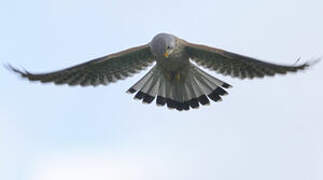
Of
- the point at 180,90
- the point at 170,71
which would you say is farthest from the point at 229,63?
the point at 180,90

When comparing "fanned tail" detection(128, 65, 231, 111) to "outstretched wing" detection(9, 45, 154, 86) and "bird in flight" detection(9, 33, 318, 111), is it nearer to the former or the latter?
"bird in flight" detection(9, 33, 318, 111)

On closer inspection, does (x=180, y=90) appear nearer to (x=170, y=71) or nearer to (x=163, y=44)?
(x=170, y=71)

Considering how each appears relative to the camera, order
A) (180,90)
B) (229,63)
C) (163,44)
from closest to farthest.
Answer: (163,44)
(229,63)
(180,90)

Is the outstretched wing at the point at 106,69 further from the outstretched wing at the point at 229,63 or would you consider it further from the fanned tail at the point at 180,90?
the outstretched wing at the point at 229,63

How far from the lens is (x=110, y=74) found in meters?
15.4

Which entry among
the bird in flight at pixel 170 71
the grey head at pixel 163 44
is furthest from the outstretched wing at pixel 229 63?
the grey head at pixel 163 44

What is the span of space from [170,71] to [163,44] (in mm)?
908

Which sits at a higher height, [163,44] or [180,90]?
[163,44]

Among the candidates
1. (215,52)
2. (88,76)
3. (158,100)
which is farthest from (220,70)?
(88,76)

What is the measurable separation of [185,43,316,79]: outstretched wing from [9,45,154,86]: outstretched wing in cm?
96

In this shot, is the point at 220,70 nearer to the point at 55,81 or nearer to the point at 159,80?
the point at 159,80

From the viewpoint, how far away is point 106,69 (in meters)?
15.3

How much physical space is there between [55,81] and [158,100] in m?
2.07

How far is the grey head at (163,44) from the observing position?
14.2 m
